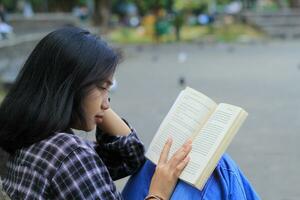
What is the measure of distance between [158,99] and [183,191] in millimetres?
7488

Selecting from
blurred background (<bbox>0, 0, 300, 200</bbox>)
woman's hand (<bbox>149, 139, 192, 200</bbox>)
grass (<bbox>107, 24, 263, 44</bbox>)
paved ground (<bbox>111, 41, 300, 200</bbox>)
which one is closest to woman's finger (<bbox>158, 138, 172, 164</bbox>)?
woman's hand (<bbox>149, 139, 192, 200</bbox>)

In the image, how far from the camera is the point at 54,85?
1.77 meters

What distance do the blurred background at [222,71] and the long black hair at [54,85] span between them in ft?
1.55

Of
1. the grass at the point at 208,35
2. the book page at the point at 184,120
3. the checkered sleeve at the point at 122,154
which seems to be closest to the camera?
the book page at the point at 184,120

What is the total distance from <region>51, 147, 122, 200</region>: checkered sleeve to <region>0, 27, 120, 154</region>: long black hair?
108mm

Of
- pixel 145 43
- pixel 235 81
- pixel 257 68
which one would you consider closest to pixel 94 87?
pixel 235 81

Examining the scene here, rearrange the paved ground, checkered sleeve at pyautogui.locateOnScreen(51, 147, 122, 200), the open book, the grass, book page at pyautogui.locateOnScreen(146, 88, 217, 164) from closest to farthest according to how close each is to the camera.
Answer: checkered sleeve at pyautogui.locateOnScreen(51, 147, 122, 200), the open book, book page at pyautogui.locateOnScreen(146, 88, 217, 164), the paved ground, the grass

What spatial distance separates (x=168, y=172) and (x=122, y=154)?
36cm

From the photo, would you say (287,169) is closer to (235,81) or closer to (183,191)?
(183,191)

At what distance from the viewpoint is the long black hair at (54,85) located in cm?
176

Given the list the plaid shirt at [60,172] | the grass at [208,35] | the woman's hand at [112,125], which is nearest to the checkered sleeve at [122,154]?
the woman's hand at [112,125]

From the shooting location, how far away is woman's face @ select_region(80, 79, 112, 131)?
1821mm

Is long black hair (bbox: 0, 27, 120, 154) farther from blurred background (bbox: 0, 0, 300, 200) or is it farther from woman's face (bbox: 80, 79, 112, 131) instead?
blurred background (bbox: 0, 0, 300, 200)

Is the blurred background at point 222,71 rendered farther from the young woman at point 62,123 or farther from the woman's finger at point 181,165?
the woman's finger at point 181,165
